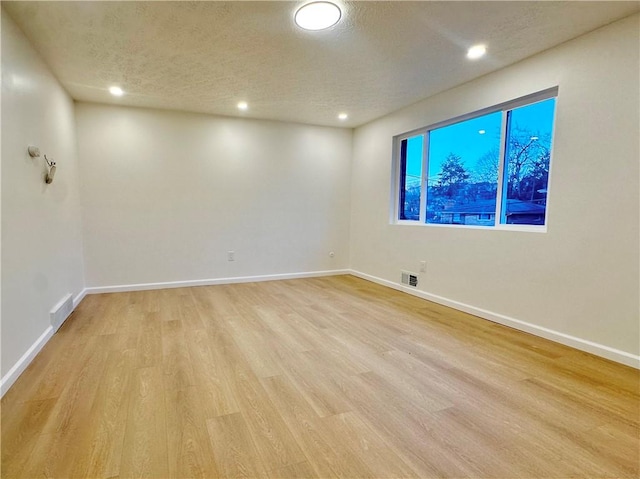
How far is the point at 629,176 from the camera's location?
2160mm

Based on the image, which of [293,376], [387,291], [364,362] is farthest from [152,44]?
[387,291]

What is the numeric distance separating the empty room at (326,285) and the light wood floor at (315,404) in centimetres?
1

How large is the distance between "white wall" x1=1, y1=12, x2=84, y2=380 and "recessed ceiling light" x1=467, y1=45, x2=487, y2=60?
3.21 meters

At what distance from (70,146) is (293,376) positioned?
350cm

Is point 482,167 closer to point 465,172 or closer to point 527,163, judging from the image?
point 465,172

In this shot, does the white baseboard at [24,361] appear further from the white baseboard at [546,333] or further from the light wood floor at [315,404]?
the white baseboard at [546,333]

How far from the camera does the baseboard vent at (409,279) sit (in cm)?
396

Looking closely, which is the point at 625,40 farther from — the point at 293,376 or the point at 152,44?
the point at 152,44

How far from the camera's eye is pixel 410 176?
4.29 metres

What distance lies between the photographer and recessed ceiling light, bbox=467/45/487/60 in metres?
2.51

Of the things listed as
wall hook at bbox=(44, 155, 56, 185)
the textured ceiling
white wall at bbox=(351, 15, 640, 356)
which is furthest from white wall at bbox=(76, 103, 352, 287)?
white wall at bbox=(351, 15, 640, 356)

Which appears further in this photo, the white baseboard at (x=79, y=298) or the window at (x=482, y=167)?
the white baseboard at (x=79, y=298)

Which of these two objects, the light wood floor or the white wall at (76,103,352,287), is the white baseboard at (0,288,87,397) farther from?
the white wall at (76,103,352,287)

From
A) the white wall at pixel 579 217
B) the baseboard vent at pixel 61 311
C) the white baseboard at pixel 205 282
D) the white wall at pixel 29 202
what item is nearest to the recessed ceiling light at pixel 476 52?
the white wall at pixel 579 217
